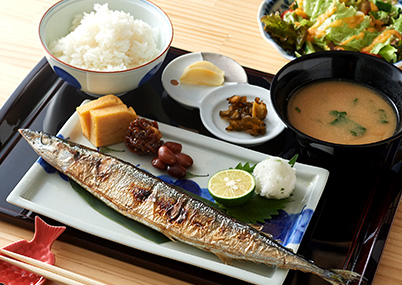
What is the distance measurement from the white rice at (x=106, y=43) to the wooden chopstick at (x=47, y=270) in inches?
39.0

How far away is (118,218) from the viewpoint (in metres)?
2.02

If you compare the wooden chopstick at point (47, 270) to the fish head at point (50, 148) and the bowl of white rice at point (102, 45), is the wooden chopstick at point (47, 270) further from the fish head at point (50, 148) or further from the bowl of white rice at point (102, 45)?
the bowl of white rice at point (102, 45)

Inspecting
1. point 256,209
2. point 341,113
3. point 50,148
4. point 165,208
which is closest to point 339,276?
point 256,209

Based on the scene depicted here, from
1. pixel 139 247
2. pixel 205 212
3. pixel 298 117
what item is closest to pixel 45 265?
pixel 139 247

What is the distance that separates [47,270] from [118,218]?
0.34 metres

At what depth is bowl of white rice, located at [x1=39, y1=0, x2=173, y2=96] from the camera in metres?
2.36

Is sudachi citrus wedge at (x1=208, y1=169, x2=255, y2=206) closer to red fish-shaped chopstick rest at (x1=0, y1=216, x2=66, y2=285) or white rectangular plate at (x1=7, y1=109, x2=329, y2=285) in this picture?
white rectangular plate at (x1=7, y1=109, x2=329, y2=285)

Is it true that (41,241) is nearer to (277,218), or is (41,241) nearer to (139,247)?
(139,247)

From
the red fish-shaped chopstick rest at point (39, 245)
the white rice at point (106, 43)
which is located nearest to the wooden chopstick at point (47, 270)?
the red fish-shaped chopstick rest at point (39, 245)

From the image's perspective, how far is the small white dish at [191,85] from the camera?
8.52ft

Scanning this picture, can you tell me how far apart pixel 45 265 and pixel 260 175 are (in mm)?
903

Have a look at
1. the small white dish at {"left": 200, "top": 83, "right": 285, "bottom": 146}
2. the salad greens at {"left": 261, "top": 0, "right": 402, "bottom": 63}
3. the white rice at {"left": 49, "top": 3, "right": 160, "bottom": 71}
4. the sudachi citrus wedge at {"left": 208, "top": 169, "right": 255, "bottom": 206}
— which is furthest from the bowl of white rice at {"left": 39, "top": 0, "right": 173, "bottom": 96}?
the salad greens at {"left": 261, "top": 0, "right": 402, "bottom": 63}

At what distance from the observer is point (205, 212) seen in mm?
1904

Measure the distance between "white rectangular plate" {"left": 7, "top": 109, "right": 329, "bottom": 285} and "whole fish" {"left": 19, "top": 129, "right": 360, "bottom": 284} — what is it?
0.17ft
